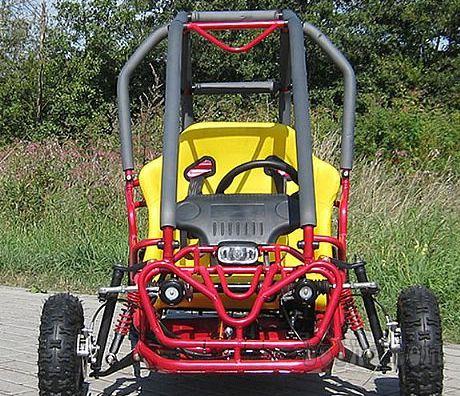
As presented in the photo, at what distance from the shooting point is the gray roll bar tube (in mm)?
4246

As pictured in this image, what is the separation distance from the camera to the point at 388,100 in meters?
23.4

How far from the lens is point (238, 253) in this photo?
3607mm

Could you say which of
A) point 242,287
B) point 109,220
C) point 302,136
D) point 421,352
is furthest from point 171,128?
point 109,220

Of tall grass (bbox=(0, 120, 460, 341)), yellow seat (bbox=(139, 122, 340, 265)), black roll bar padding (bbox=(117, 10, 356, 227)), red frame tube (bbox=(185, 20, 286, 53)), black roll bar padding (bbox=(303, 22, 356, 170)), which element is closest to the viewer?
black roll bar padding (bbox=(117, 10, 356, 227))

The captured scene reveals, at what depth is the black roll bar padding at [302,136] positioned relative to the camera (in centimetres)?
347

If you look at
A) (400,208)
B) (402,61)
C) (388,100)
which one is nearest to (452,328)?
(400,208)

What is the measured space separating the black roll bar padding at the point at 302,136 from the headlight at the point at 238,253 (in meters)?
0.26

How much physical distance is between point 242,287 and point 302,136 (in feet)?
2.34

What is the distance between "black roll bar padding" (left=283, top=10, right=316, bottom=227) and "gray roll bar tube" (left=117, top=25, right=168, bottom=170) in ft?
2.35

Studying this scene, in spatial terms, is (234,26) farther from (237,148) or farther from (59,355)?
(59,355)

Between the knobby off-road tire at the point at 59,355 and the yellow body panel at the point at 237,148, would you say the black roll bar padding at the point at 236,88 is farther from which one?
the knobby off-road tire at the point at 59,355

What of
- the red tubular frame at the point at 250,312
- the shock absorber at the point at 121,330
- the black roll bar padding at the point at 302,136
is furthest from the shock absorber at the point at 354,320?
the shock absorber at the point at 121,330

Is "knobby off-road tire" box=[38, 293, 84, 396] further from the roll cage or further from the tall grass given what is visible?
the tall grass

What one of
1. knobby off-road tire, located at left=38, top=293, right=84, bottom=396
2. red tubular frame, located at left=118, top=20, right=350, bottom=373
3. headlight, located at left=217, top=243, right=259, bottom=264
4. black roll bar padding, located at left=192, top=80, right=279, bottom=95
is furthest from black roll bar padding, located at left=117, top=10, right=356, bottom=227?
knobby off-road tire, located at left=38, top=293, right=84, bottom=396
